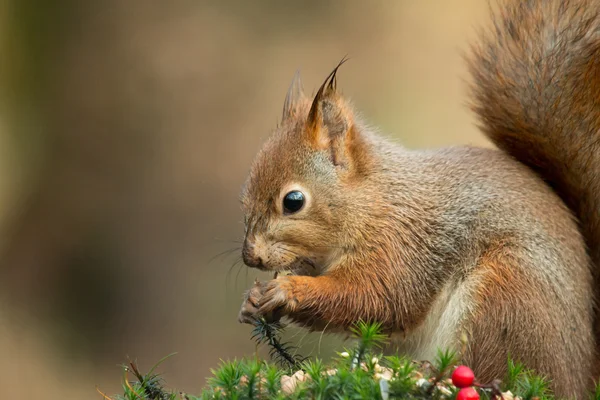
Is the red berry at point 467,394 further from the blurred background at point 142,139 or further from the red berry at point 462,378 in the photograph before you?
the blurred background at point 142,139

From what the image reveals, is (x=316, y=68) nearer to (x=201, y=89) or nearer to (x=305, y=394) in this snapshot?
(x=201, y=89)

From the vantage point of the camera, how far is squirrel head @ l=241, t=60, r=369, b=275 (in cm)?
178

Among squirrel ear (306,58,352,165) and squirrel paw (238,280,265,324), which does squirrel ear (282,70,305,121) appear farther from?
squirrel paw (238,280,265,324)

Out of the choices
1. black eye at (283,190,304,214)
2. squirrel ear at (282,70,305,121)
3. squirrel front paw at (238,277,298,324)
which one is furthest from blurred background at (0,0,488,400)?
squirrel front paw at (238,277,298,324)

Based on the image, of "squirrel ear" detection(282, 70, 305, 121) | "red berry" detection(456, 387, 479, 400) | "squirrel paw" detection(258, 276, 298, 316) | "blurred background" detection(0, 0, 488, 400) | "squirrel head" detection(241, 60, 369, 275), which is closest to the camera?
"red berry" detection(456, 387, 479, 400)

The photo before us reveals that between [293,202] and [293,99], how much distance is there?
370 mm

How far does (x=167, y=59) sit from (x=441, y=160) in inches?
81.7

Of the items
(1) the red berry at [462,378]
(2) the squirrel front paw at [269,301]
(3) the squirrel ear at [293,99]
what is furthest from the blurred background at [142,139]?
(1) the red berry at [462,378]

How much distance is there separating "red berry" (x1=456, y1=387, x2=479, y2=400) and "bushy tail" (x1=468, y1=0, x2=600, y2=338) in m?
0.82

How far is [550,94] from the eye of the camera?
187cm

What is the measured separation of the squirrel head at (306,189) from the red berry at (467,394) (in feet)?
2.19

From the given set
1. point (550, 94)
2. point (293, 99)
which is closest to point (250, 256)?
point (293, 99)

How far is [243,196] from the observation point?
1.87 m

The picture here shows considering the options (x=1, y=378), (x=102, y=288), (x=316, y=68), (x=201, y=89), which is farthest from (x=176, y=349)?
(x=316, y=68)
